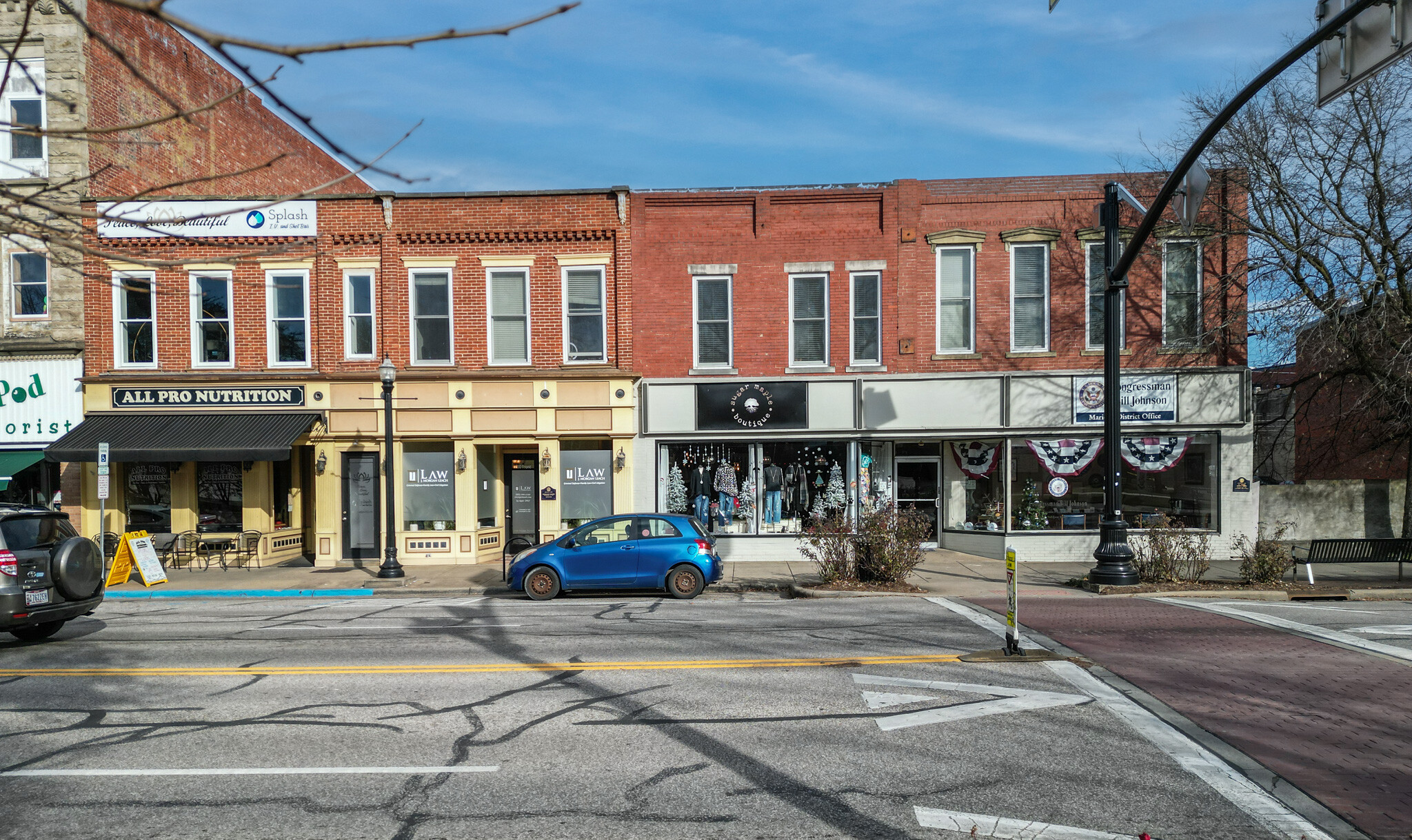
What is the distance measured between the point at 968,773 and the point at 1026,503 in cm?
1542

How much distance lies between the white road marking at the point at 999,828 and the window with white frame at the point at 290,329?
62.9 feet

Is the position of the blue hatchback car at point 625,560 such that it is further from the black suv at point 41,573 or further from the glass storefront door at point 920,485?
the glass storefront door at point 920,485

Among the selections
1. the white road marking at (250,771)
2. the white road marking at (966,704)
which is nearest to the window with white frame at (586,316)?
the white road marking at (966,704)

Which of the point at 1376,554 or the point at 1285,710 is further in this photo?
the point at 1376,554

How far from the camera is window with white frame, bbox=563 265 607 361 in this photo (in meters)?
21.1

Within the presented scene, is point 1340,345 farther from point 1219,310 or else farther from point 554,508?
point 554,508

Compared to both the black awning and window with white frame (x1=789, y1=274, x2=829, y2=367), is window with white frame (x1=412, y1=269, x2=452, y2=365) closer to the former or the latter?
the black awning

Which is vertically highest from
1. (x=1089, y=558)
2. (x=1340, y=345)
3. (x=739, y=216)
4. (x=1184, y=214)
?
(x=739, y=216)

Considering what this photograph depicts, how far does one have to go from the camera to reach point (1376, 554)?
54.4 ft

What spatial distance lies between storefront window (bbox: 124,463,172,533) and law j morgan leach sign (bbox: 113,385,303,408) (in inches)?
59.0

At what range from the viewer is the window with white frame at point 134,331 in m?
20.9

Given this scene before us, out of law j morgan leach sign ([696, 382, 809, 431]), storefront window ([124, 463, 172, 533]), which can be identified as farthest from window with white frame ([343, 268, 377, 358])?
law j morgan leach sign ([696, 382, 809, 431])

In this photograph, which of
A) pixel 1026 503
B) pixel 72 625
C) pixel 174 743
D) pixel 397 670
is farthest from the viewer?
pixel 1026 503

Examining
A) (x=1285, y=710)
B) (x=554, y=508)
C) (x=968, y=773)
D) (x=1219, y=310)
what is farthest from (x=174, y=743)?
(x=1219, y=310)
